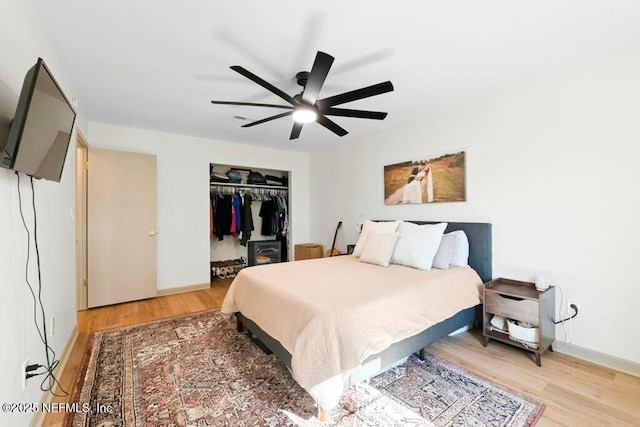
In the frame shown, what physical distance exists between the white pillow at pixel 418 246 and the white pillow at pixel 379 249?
0.08 meters

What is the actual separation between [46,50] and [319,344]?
2.44 meters

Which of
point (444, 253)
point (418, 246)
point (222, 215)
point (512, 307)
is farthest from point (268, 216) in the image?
point (512, 307)

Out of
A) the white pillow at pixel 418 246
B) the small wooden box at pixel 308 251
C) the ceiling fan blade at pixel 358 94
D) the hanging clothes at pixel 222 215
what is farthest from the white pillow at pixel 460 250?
the hanging clothes at pixel 222 215

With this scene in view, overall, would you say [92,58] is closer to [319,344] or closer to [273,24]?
[273,24]

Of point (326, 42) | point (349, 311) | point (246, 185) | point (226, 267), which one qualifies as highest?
point (326, 42)

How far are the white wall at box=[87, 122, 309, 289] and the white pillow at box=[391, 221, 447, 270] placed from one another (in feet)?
9.68

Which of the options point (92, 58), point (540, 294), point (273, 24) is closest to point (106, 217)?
point (92, 58)

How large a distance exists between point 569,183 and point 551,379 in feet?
4.87

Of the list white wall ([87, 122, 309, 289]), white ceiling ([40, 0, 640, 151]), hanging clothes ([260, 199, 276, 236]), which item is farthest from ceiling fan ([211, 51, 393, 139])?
hanging clothes ([260, 199, 276, 236])

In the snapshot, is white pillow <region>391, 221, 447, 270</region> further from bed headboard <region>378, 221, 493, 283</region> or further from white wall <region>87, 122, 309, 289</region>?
white wall <region>87, 122, 309, 289</region>

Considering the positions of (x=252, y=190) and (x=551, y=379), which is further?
(x=252, y=190)

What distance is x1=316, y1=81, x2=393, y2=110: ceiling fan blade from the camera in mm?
1848

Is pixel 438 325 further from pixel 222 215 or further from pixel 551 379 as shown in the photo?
pixel 222 215

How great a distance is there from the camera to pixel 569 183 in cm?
221
